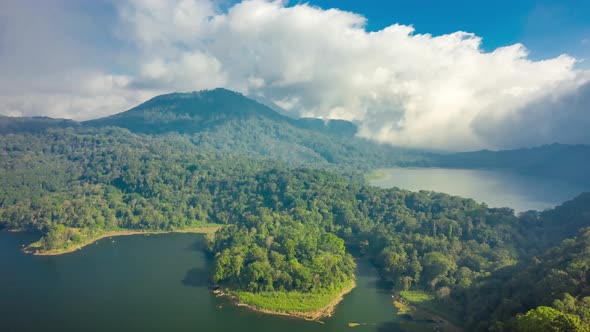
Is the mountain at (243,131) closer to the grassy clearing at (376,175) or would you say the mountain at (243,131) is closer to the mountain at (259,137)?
the mountain at (259,137)

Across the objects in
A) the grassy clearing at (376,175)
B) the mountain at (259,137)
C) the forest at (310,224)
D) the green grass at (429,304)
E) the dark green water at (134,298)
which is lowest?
the dark green water at (134,298)

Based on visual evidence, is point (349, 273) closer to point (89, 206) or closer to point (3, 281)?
point (3, 281)

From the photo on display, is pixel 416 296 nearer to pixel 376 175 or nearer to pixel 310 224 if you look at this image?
pixel 310 224

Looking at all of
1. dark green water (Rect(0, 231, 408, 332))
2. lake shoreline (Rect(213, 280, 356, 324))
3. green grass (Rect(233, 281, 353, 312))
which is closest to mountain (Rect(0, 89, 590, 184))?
dark green water (Rect(0, 231, 408, 332))

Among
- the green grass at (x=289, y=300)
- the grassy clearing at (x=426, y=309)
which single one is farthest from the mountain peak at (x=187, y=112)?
the grassy clearing at (x=426, y=309)

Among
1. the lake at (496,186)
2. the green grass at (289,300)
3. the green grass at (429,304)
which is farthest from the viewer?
the lake at (496,186)

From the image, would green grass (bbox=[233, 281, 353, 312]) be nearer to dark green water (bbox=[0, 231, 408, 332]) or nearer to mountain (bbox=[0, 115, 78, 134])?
dark green water (bbox=[0, 231, 408, 332])
